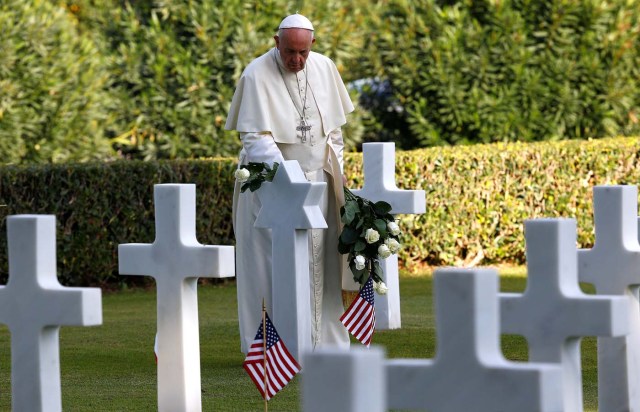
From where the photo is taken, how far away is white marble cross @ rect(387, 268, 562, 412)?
3609 mm

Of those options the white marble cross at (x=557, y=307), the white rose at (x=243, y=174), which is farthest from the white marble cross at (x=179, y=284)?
the white marble cross at (x=557, y=307)

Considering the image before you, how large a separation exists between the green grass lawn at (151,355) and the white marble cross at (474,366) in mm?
3186

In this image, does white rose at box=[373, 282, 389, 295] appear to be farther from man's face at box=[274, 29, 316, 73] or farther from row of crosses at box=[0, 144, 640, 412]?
man's face at box=[274, 29, 316, 73]

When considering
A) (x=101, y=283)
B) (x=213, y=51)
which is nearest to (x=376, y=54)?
(x=213, y=51)

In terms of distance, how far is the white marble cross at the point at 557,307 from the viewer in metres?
4.38

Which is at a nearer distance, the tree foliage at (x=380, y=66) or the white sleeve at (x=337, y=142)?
the white sleeve at (x=337, y=142)

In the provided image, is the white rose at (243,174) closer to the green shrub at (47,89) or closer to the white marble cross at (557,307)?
the white marble cross at (557,307)

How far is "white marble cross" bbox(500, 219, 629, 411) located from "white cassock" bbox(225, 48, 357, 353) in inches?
153

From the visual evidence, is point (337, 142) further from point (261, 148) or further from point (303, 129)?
point (261, 148)

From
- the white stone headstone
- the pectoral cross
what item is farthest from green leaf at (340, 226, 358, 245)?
the white stone headstone

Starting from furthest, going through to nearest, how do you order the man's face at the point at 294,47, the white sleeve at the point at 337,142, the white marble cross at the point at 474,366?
the white sleeve at the point at 337,142
the man's face at the point at 294,47
the white marble cross at the point at 474,366

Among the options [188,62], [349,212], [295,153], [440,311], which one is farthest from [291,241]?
[188,62]

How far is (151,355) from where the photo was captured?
9.05 meters

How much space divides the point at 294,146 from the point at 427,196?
650 centimetres
